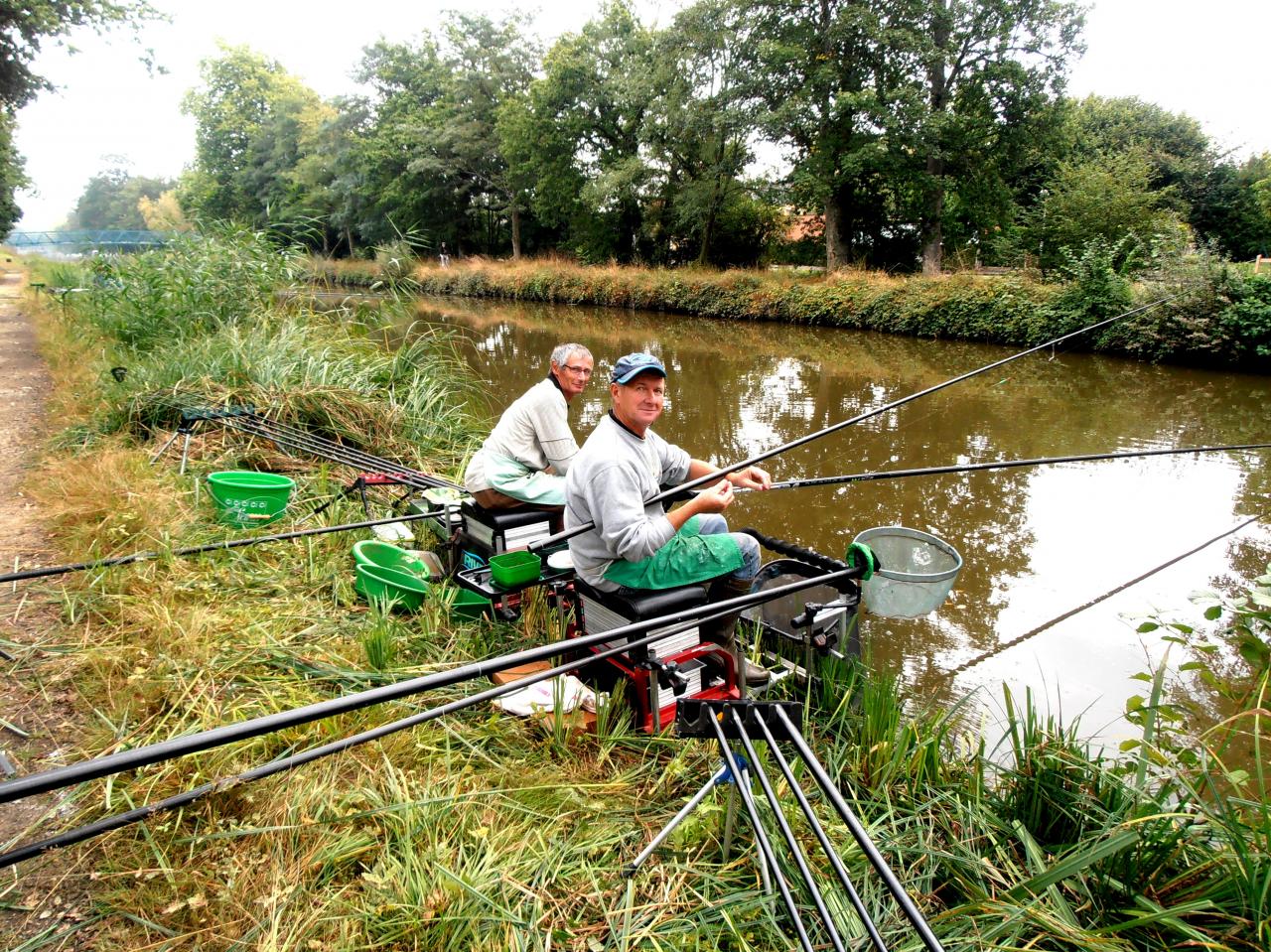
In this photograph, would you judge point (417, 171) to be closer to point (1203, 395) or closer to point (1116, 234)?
point (1116, 234)

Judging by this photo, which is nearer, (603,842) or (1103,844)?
(1103,844)

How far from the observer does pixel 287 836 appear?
1864 mm

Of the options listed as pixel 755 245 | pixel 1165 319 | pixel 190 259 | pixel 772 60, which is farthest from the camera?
pixel 755 245

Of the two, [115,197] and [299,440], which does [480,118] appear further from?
[115,197]

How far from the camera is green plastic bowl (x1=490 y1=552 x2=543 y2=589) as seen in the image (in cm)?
303

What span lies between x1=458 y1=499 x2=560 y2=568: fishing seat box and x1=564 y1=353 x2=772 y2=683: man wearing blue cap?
715 millimetres

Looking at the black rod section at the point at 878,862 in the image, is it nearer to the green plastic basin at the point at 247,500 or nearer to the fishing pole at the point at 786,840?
the fishing pole at the point at 786,840

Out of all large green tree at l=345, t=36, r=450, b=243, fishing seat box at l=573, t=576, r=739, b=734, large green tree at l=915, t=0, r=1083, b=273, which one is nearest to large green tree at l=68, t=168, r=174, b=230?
large green tree at l=345, t=36, r=450, b=243

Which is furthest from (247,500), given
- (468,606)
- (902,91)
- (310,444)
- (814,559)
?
(902,91)

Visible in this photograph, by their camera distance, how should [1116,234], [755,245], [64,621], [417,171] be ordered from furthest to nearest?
[417,171] → [755,245] → [1116,234] → [64,621]

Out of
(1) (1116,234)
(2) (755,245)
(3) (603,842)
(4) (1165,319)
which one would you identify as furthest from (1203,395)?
(2) (755,245)

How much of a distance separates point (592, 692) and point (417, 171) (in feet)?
105

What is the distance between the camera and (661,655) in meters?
2.47

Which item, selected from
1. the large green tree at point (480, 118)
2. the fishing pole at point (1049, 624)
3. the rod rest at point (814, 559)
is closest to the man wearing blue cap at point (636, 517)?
the rod rest at point (814, 559)
